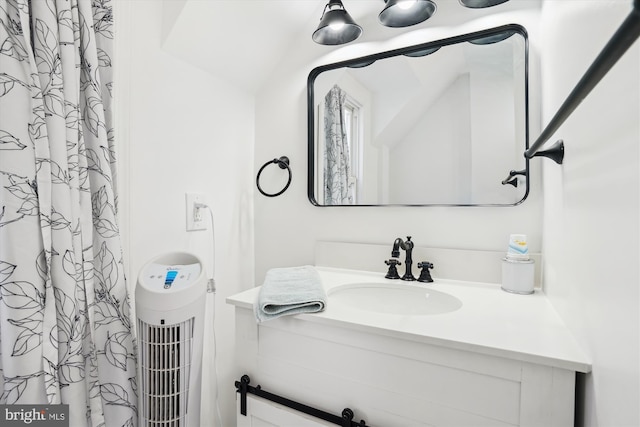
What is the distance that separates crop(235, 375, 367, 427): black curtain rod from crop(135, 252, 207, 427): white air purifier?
0.13 metres

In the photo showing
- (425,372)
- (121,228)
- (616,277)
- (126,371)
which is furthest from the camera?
(121,228)

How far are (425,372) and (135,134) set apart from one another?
1084mm

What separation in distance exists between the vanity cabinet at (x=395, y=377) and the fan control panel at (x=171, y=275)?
0.19 meters

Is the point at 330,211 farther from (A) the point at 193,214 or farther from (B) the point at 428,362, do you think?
(B) the point at 428,362

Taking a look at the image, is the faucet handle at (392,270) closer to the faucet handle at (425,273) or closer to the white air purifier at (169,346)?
the faucet handle at (425,273)

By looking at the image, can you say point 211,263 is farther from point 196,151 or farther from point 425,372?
point 425,372

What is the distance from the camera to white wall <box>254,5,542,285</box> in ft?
3.58

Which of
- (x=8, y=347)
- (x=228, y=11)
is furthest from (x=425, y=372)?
(x=228, y=11)

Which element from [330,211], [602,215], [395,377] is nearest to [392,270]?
[330,211]

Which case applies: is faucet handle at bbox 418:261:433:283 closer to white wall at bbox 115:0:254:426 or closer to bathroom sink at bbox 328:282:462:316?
bathroom sink at bbox 328:282:462:316

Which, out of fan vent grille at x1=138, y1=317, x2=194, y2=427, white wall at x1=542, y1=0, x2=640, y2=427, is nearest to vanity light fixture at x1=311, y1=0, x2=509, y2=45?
white wall at x1=542, y1=0, x2=640, y2=427

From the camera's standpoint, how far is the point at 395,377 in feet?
2.38

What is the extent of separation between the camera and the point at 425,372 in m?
0.70

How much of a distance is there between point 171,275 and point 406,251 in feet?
2.57
